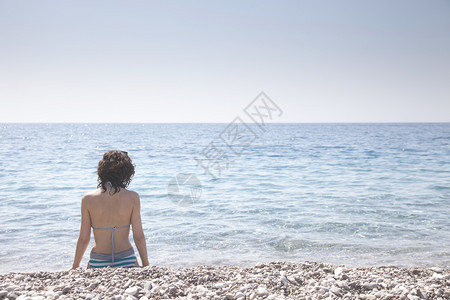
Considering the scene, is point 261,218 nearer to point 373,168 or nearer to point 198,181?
point 198,181

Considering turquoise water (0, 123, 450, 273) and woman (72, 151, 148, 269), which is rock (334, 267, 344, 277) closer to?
turquoise water (0, 123, 450, 273)

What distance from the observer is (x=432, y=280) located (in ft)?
13.6

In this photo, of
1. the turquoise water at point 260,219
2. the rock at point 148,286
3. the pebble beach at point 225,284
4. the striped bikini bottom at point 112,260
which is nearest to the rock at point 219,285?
the pebble beach at point 225,284

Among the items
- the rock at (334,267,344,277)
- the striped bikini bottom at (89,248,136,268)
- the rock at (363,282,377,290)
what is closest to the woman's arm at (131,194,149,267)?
the striped bikini bottom at (89,248,136,268)

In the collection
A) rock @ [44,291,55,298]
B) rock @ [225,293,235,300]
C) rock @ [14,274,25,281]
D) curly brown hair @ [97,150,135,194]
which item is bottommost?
rock @ [14,274,25,281]

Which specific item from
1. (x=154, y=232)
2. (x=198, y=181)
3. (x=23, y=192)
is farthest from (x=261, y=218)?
(x=23, y=192)

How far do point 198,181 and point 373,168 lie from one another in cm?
946

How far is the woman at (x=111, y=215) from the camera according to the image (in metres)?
4.29

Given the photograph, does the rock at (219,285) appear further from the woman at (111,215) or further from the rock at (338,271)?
the rock at (338,271)

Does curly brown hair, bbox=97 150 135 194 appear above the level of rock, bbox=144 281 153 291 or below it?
above

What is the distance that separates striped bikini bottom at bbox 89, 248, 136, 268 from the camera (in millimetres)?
4430

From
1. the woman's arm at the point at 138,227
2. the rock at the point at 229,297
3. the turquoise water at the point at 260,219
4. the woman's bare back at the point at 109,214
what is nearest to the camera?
the rock at the point at 229,297

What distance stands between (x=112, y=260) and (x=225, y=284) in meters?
1.53

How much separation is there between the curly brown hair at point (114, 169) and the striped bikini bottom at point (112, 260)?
874 mm
